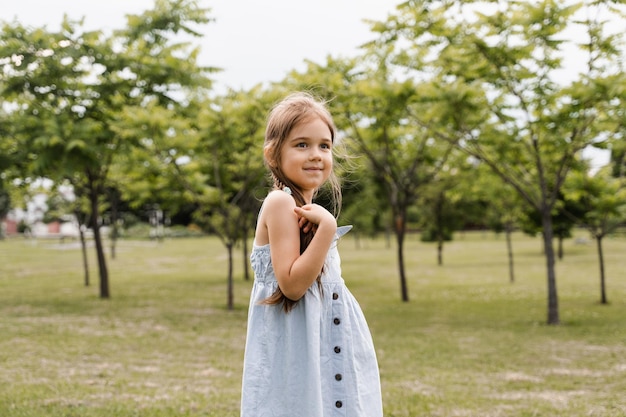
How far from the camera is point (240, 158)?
1383 centimetres

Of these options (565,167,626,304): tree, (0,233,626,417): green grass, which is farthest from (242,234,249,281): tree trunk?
(565,167,626,304): tree

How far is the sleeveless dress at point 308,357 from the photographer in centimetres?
214

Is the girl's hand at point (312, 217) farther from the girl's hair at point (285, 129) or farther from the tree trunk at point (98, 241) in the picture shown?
the tree trunk at point (98, 241)

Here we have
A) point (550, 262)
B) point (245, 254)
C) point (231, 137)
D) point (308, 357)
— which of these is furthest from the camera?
point (245, 254)

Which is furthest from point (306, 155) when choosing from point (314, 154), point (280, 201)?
point (280, 201)

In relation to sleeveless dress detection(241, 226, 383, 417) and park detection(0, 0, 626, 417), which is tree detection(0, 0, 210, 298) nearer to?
park detection(0, 0, 626, 417)

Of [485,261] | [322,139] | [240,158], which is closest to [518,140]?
[240,158]

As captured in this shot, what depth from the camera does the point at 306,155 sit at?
221 cm

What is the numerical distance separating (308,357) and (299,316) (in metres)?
0.14

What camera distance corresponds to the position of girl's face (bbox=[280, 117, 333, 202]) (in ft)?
7.24

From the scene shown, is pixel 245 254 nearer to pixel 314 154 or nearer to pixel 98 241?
pixel 98 241

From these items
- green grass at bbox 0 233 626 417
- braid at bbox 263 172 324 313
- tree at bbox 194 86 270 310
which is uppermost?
tree at bbox 194 86 270 310

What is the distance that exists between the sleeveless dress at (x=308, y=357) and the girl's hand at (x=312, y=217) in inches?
5.8

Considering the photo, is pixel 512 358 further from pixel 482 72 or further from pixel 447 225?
pixel 447 225
